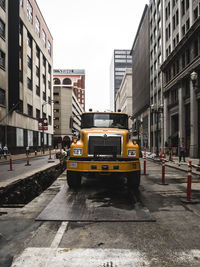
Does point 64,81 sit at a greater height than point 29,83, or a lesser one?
greater

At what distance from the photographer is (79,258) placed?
3.36 m

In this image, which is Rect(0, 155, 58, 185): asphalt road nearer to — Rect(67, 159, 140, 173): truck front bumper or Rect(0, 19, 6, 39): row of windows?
Rect(67, 159, 140, 173): truck front bumper

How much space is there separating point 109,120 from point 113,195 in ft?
11.4

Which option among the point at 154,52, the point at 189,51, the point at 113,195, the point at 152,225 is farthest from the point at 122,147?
the point at 154,52

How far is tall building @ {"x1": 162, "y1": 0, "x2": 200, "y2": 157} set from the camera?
81.9 feet

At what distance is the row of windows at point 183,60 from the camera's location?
25016 millimetres

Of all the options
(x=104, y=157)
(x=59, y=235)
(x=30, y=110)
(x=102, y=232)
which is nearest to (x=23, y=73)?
(x=30, y=110)

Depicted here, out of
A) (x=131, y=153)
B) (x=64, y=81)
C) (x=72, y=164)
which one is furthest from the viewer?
(x=64, y=81)

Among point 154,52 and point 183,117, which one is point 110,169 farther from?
point 154,52

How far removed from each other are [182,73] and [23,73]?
81.7 ft

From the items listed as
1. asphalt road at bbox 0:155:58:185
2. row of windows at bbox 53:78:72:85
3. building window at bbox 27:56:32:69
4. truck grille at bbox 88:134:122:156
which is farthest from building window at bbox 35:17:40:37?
row of windows at bbox 53:78:72:85

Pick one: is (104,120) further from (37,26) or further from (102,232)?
(37,26)

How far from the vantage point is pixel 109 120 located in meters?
9.71

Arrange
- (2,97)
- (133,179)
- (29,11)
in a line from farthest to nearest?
(29,11), (2,97), (133,179)
